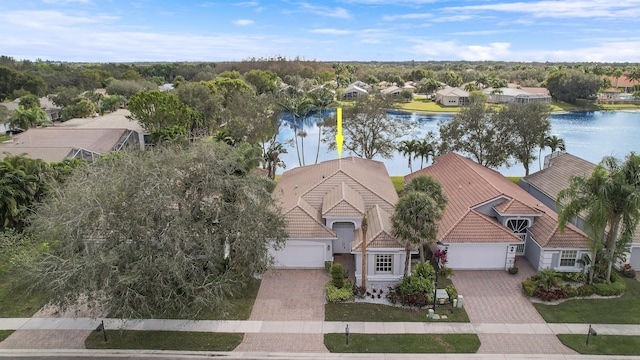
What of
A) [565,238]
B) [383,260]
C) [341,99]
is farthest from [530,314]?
[341,99]

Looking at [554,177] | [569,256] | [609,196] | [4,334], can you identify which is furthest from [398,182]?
[4,334]

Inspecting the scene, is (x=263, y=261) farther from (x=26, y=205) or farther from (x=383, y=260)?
(x=26, y=205)


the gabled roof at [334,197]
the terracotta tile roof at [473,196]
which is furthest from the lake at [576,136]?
the terracotta tile roof at [473,196]

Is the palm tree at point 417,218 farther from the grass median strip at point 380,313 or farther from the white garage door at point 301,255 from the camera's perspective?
the white garage door at point 301,255

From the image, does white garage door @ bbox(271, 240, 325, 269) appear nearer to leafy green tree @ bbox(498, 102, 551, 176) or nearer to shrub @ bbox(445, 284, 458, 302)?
shrub @ bbox(445, 284, 458, 302)

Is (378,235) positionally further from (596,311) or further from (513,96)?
(513,96)

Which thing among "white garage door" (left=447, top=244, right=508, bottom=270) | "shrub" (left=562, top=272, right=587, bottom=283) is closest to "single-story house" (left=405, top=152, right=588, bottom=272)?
"white garage door" (left=447, top=244, right=508, bottom=270)
